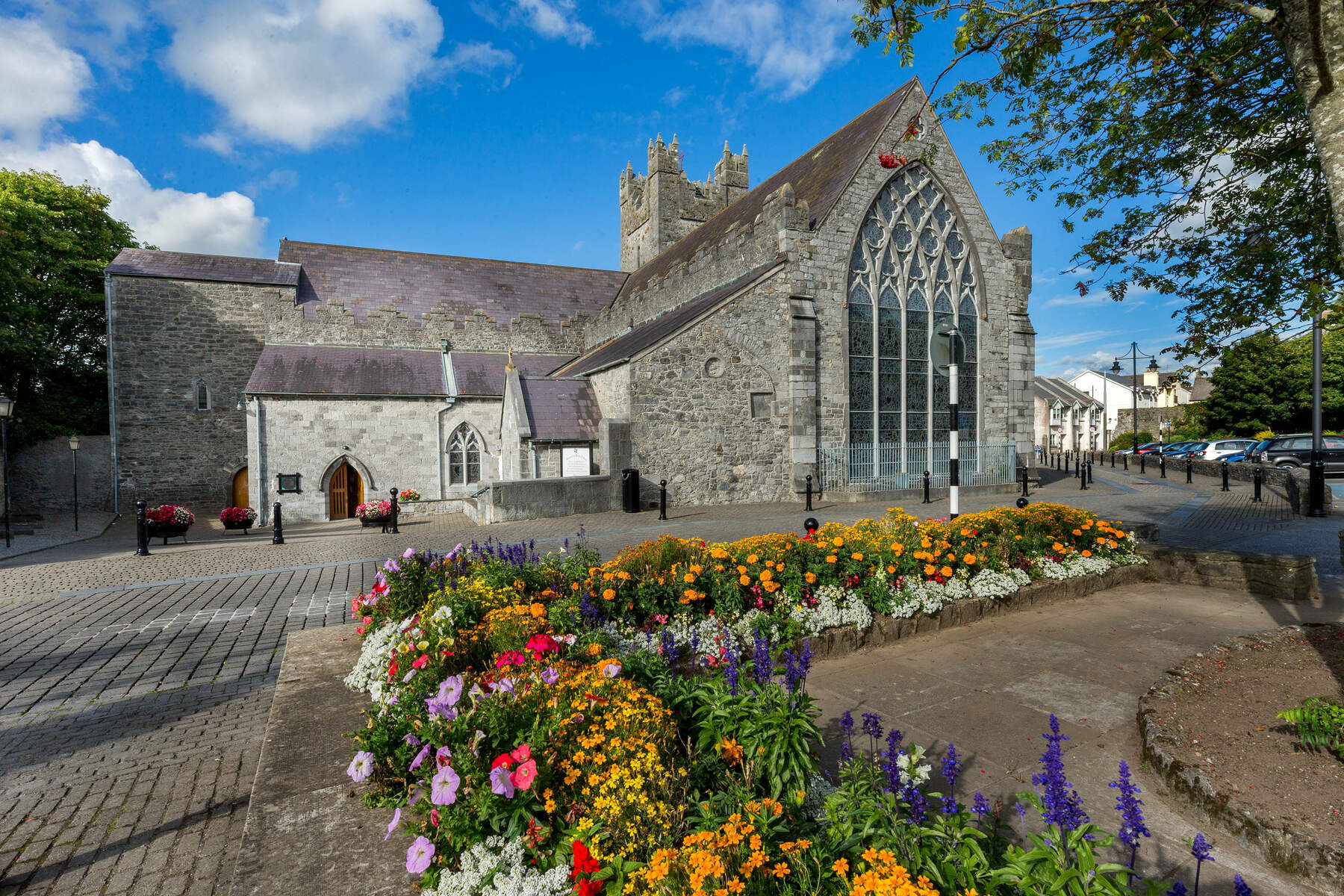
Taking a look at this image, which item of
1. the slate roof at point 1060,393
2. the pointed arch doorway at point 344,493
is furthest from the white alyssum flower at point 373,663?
the slate roof at point 1060,393

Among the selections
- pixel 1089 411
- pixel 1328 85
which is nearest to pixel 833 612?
pixel 1328 85

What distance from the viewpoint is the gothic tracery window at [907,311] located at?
1945cm

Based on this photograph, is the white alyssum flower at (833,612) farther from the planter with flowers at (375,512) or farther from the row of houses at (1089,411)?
the row of houses at (1089,411)

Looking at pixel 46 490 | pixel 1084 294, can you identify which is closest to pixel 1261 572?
pixel 1084 294

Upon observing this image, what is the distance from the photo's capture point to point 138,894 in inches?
111

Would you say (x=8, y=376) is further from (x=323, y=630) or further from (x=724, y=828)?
(x=724, y=828)

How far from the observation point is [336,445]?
21.4m

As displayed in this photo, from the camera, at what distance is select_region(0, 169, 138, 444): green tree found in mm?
24234

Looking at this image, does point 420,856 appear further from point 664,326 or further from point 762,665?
point 664,326

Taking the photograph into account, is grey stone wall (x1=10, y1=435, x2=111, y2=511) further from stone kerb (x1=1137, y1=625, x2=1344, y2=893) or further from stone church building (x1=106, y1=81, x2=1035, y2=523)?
stone kerb (x1=1137, y1=625, x2=1344, y2=893)

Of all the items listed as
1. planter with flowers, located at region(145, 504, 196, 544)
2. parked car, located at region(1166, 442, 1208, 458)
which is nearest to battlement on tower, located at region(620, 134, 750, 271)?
planter with flowers, located at region(145, 504, 196, 544)

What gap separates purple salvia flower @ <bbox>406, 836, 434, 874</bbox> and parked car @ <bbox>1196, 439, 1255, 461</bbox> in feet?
132

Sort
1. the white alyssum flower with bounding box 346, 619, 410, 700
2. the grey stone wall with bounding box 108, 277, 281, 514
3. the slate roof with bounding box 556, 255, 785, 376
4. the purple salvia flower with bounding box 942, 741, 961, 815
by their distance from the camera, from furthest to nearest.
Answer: the grey stone wall with bounding box 108, 277, 281, 514
the slate roof with bounding box 556, 255, 785, 376
the white alyssum flower with bounding box 346, 619, 410, 700
the purple salvia flower with bounding box 942, 741, 961, 815

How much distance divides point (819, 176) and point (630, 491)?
1320 cm
